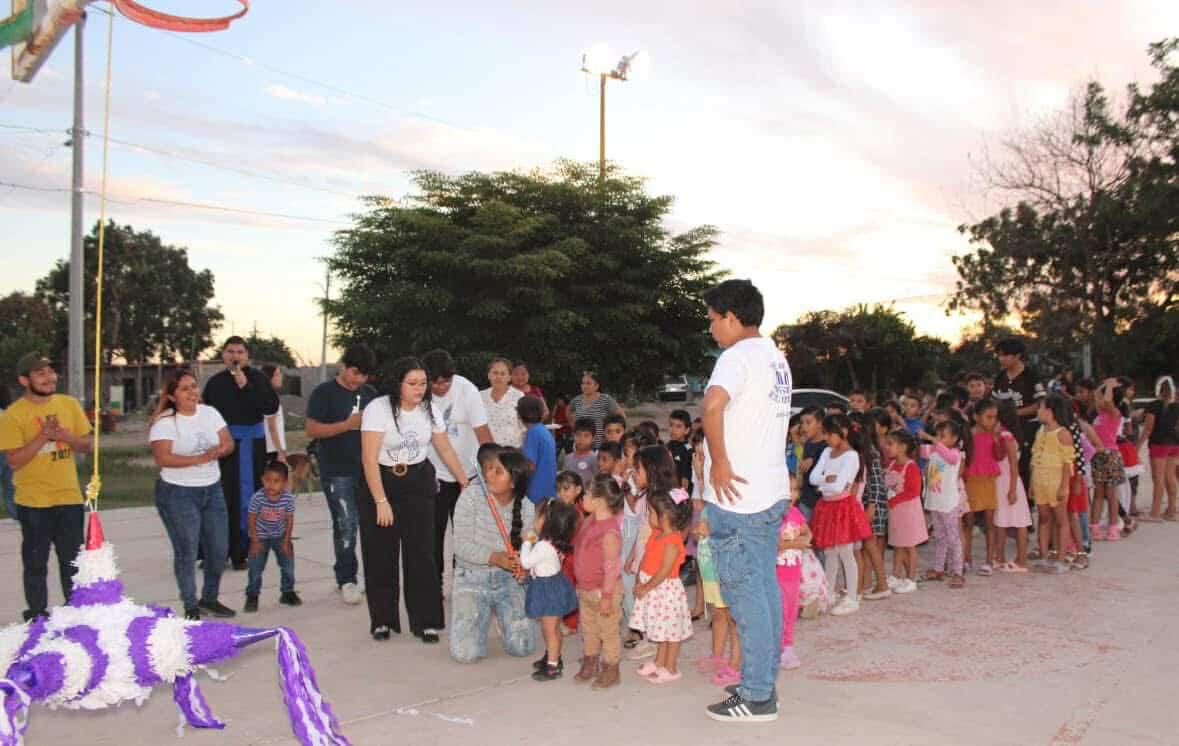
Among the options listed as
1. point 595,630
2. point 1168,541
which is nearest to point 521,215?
point 1168,541

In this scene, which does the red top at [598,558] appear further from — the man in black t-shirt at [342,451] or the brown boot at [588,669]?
the man in black t-shirt at [342,451]

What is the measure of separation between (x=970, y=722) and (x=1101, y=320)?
1160 inches

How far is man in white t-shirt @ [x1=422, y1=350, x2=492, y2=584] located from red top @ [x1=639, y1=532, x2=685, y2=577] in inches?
69.9

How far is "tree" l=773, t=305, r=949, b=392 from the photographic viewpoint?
144 ft

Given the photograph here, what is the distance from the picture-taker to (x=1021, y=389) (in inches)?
351

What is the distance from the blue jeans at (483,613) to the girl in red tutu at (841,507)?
2155 millimetres

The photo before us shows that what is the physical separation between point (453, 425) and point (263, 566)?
1585 millimetres

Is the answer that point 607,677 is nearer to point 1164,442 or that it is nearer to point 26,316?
point 1164,442

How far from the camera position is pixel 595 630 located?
16.4 ft

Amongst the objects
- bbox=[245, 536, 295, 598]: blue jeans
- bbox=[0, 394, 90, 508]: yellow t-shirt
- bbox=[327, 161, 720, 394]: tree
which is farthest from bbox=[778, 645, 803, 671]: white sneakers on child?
bbox=[327, 161, 720, 394]: tree

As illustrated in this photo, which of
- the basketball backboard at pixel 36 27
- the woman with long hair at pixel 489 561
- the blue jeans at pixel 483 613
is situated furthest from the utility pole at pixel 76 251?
the blue jeans at pixel 483 613

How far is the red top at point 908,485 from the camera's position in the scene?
730 cm

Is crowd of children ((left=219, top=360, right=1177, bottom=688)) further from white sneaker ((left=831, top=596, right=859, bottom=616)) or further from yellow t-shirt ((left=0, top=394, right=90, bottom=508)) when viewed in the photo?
yellow t-shirt ((left=0, top=394, right=90, bottom=508))

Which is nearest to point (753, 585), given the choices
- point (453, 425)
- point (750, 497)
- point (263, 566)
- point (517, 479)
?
point (750, 497)
